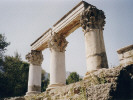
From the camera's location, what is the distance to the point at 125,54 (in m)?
6.43

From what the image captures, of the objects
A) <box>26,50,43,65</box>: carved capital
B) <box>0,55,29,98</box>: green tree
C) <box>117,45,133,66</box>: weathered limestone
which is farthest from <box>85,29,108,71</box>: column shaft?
<box>0,55,29,98</box>: green tree

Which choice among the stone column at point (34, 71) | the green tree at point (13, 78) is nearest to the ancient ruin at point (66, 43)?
the stone column at point (34, 71)

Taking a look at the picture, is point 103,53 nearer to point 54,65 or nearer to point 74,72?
point 54,65

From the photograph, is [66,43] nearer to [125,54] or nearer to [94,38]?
[94,38]

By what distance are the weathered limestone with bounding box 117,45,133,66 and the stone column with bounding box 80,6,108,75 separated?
1.66 metres

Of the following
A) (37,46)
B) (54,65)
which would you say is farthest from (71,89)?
(37,46)

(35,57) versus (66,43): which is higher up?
(66,43)

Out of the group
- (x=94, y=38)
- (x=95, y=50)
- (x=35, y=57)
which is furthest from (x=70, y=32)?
(x=35, y=57)

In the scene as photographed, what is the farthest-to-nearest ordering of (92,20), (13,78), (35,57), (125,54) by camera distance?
(13,78), (35,57), (92,20), (125,54)

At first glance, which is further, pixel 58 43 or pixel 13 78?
pixel 13 78

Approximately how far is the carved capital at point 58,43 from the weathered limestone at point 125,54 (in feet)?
21.8

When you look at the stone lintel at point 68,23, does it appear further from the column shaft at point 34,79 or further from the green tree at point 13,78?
the green tree at point 13,78

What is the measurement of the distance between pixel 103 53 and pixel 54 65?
468cm

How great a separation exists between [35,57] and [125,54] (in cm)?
1155
